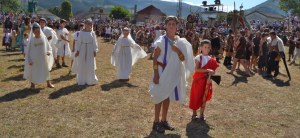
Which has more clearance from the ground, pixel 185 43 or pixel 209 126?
pixel 185 43

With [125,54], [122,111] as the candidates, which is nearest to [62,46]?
[125,54]

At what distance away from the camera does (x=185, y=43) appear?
6.42 meters

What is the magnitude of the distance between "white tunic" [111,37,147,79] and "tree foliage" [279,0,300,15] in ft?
249

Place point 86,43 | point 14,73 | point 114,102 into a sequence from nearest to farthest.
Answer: point 114,102 → point 86,43 → point 14,73

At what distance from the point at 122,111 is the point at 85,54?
3.16 meters

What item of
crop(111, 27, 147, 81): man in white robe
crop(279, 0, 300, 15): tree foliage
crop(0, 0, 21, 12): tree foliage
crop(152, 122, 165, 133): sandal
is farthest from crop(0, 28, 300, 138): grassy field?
crop(0, 0, 21, 12): tree foliage

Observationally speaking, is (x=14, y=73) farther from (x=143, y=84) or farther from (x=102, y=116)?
(x=102, y=116)

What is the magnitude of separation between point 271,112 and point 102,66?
27.7ft

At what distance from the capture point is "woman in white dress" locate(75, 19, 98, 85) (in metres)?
10.6

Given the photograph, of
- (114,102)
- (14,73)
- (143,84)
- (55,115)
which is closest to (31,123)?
(55,115)

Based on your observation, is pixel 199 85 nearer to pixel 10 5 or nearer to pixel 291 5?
pixel 291 5

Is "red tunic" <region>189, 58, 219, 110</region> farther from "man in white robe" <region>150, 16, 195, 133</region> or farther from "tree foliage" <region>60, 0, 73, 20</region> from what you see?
"tree foliage" <region>60, 0, 73, 20</region>

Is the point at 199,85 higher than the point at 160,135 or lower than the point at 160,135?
higher

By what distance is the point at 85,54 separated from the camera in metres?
10.7
